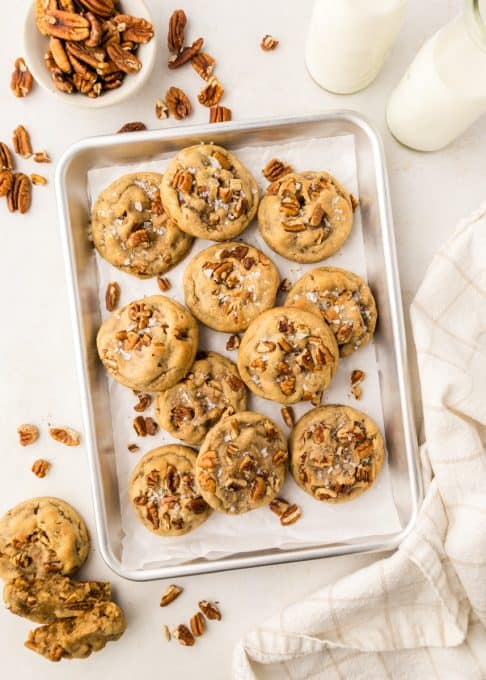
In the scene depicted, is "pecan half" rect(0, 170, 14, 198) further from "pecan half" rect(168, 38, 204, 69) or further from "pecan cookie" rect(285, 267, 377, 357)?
"pecan cookie" rect(285, 267, 377, 357)

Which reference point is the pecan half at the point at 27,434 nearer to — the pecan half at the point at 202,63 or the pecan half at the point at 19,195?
the pecan half at the point at 19,195

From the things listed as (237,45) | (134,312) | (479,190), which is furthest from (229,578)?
(237,45)

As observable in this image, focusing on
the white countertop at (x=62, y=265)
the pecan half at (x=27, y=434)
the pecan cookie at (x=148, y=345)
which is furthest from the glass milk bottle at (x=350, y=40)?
the pecan half at (x=27, y=434)

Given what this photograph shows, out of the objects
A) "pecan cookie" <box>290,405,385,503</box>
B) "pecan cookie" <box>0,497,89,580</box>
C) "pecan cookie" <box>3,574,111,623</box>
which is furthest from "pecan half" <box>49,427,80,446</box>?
"pecan cookie" <box>290,405,385,503</box>

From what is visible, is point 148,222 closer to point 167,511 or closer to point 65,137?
point 65,137

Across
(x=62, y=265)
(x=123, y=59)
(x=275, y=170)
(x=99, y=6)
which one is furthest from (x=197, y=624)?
(x=99, y=6)
